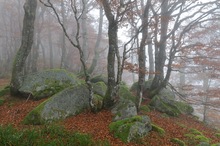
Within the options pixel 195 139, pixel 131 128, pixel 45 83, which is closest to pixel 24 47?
pixel 45 83

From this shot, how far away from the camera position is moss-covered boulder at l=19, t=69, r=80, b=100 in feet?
31.8

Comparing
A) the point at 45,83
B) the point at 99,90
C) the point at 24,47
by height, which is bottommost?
the point at 99,90

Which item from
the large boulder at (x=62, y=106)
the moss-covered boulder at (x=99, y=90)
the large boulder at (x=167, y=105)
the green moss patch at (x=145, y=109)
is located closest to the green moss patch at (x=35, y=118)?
the large boulder at (x=62, y=106)

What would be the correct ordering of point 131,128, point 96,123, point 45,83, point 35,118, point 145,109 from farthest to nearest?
1. point 45,83
2. point 145,109
3. point 96,123
4. point 35,118
5. point 131,128

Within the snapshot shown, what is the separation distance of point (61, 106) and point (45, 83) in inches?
103

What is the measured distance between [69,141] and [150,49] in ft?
40.0

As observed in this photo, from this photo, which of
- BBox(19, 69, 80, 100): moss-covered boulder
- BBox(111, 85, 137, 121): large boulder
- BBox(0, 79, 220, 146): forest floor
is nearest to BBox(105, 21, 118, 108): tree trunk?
BBox(111, 85, 137, 121): large boulder

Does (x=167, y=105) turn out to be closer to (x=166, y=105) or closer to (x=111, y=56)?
(x=166, y=105)

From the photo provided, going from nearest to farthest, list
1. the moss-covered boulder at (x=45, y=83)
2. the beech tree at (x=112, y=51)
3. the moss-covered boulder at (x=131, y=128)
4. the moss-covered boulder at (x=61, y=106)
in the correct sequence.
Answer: the moss-covered boulder at (x=131, y=128)
the moss-covered boulder at (x=61, y=106)
the beech tree at (x=112, y=51)
the moss-covered boulder at (x=45, y=83)

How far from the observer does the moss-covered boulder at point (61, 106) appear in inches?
284

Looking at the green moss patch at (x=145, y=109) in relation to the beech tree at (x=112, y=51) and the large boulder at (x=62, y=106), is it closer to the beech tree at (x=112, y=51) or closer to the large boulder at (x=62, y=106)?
the beech tree at (x=112, y=51)

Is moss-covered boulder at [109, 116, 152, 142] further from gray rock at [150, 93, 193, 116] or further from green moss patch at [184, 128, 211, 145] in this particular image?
gray rock at [150, 93, 193, 116]

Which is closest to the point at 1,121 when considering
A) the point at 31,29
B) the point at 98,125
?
the point at 98,125

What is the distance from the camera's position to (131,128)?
631 centimetres
